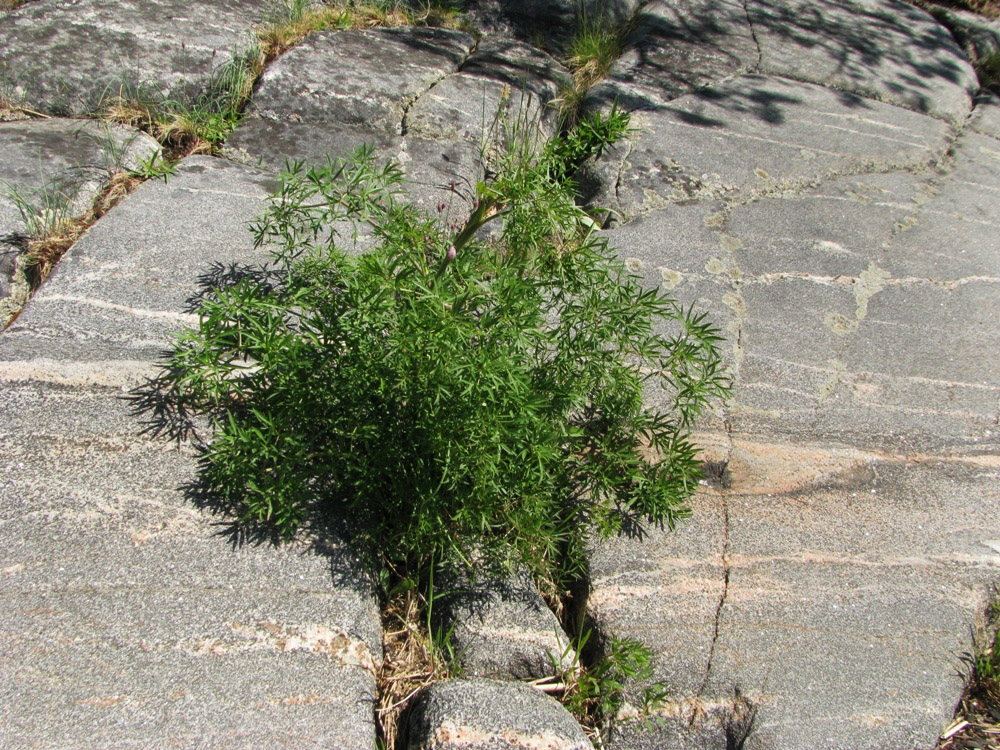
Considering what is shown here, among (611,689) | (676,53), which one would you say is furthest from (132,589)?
(676,53)

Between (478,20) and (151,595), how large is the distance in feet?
12.9

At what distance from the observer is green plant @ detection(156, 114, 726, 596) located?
2271 millimetres

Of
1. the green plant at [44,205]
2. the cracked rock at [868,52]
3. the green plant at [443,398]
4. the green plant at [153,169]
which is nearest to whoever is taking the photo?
the green plant at [443,398]

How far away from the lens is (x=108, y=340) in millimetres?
2932

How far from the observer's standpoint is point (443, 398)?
225cm

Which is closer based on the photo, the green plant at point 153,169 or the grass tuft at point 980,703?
the grass tuft at point 980,703

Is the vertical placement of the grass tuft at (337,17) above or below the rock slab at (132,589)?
above

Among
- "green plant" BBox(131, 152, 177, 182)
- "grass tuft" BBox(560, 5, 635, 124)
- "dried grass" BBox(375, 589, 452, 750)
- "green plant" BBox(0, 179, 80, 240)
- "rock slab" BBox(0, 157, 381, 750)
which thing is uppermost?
"grass tuft" BBox(560, 5, 635, 124)

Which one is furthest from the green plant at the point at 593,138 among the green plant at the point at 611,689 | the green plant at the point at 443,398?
the green plant at the point at 611,689

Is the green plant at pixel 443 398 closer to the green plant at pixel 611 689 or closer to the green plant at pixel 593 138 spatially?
the green plant at pixel 611 689

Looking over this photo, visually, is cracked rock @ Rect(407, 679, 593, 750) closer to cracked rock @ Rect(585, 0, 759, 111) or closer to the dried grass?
the dried grass

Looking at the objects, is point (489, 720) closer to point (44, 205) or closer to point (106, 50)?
point (44, 205)

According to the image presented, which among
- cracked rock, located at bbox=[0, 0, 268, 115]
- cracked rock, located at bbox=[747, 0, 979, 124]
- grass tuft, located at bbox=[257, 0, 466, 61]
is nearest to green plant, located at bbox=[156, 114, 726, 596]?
cracked rock, located at bbox=[0, 0, 268, 115]

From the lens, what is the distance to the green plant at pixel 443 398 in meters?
2.27
